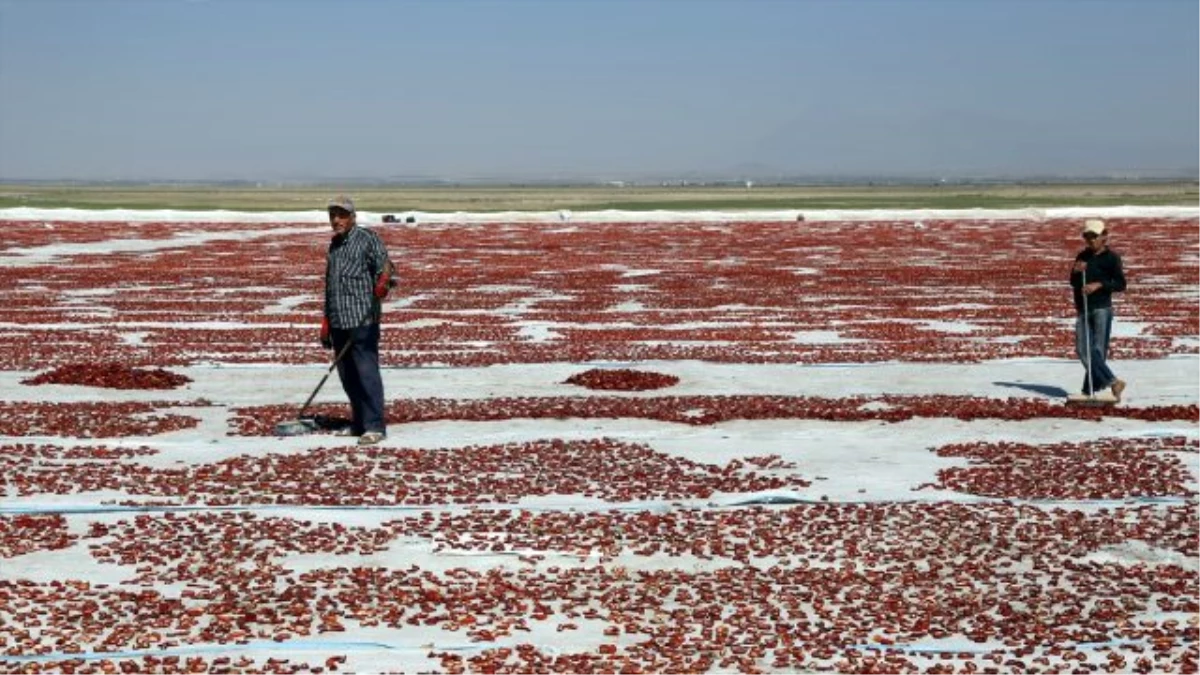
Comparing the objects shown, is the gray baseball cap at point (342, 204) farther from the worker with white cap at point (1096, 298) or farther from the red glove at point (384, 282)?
the worker with white cap at point (1096, 298)

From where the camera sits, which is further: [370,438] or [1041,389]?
[1041,389]

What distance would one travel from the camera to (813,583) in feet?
34.4

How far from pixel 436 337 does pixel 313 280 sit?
53.6 feet

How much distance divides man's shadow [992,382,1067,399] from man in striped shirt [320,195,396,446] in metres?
9.11

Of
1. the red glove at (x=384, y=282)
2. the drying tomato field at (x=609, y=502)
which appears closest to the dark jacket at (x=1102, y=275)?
the drying tomato field at (x=609, y=502)

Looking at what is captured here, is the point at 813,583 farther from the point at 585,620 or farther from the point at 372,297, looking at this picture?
the point at 372,297

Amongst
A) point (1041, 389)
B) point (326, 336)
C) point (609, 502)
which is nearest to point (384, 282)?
point (326, 336)

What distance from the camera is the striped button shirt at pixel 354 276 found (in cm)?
1533

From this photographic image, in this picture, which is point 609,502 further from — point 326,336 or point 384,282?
point 326,336

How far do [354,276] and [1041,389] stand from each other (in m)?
9.82

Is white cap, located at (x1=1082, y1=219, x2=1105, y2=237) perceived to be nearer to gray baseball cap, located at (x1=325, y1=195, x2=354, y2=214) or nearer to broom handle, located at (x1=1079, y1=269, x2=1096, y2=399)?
broom handle, located at (x1=1079, y1=269, x2=1096, y2=399)

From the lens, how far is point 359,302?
1541 centimetres

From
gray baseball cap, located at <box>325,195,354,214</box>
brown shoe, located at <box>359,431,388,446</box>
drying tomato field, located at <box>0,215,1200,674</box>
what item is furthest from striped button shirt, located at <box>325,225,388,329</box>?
drying tomato field, located at <box>0,215,1200,674</box>

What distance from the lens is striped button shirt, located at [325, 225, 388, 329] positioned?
1533 centimetres
